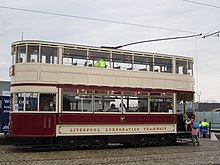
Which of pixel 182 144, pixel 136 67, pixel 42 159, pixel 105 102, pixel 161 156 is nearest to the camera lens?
pixel 42 159

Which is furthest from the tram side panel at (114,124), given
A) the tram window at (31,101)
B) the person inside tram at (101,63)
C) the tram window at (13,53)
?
the tram window at (13,53)

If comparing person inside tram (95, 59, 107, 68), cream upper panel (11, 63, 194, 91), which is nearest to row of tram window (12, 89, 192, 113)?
cream upper panel (11, 63, 194, 91)

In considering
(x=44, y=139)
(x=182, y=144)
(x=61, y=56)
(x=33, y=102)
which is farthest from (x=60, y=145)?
(x=182, y=144)

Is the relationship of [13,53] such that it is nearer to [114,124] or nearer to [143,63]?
[114,124]

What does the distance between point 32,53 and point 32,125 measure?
3.08 metres

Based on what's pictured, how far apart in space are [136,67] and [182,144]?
4.94 m

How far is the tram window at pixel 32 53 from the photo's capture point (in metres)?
16.3

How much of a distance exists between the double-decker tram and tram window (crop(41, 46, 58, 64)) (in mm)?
43

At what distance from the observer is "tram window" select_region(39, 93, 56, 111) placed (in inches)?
632

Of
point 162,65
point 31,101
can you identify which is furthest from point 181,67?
point 31,101

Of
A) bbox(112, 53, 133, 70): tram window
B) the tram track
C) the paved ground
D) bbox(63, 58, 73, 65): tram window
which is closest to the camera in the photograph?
the paved ground

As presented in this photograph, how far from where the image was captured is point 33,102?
16.0 metres

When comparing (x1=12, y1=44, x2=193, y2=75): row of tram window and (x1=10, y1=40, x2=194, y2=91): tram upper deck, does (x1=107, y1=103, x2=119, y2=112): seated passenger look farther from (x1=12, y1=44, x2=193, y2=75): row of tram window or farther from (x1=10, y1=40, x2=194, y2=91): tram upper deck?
(x1=12, y1=44, x2=193, y2=75): row of tram window

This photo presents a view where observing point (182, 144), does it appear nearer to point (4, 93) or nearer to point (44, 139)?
point (44, 139)
